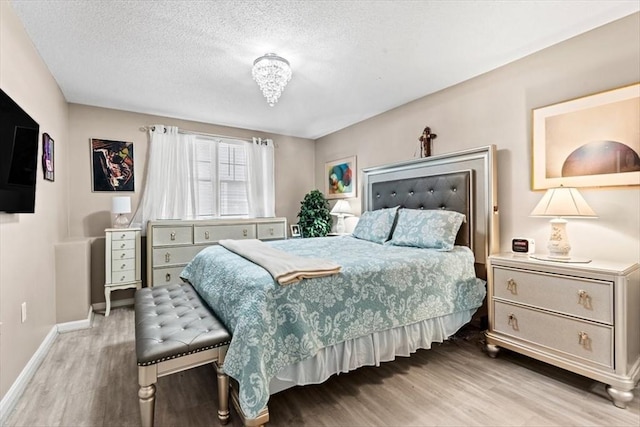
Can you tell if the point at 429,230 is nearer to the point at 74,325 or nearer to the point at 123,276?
the point at 123,276

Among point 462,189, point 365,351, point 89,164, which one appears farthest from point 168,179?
point 462,189

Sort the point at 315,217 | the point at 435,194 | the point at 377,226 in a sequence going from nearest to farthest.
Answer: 1. the point at 435,194
2. the point at 377,226
3. the point at 315,217

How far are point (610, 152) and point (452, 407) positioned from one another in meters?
2.00

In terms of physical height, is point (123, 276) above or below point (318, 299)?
below

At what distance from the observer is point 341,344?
1864mm

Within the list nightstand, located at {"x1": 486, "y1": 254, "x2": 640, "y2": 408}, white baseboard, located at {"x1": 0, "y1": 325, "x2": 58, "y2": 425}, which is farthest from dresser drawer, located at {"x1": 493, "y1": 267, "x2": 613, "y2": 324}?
white baseboard, located at {"x1": 0, "y1": 325, "x2": 58, "y2": 425}

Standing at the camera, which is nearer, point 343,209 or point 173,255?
point 173,255

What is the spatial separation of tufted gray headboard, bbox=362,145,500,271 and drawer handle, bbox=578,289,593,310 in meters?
0.76

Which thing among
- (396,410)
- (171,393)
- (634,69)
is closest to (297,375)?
(396,410)

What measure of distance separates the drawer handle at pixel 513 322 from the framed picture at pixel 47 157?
390 cm

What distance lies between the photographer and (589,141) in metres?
2.21

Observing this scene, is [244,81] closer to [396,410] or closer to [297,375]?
[297,375]

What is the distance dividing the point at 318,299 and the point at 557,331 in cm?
163

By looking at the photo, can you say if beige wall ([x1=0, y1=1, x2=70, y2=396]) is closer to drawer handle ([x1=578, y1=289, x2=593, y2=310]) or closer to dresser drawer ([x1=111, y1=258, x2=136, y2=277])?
dresser drawer ([x1=111, y1=258, x2=136, y2=277])
